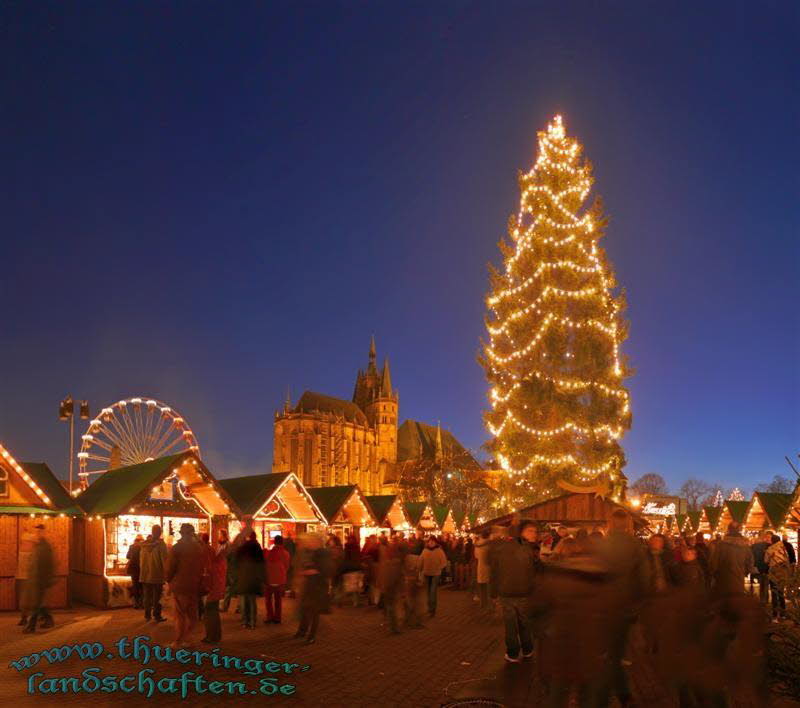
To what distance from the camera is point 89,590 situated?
72.9 ft

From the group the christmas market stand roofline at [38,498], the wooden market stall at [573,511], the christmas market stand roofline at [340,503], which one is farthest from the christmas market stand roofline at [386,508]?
the christmas market stand roofline at [38,498]

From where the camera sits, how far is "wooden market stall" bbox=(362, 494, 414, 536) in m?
37.5

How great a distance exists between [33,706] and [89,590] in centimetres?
1506

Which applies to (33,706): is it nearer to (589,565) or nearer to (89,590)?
(589,565)

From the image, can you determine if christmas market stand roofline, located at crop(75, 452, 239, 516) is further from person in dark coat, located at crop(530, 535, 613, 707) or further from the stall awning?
the stall awning

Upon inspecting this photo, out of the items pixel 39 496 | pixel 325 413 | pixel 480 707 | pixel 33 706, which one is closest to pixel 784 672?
pixel 480 707

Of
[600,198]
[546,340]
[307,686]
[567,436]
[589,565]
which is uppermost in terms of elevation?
[600,198]

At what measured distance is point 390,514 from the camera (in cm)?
3825

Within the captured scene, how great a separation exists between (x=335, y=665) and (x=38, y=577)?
6.90m

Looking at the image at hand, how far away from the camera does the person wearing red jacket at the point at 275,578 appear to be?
52.2 feet

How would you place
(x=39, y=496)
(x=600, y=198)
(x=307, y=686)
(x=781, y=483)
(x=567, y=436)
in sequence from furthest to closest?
1. (x=781, y=483)
2. (x=600, y=198)
3. (x=567, y=436)
4. (x=39, y=496)
5. (x=307, y=686)

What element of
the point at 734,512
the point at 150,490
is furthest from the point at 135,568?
the point at 734,512

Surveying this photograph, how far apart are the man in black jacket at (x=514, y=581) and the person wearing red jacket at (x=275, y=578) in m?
6.07

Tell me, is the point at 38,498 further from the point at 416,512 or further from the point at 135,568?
the point at 416,512
